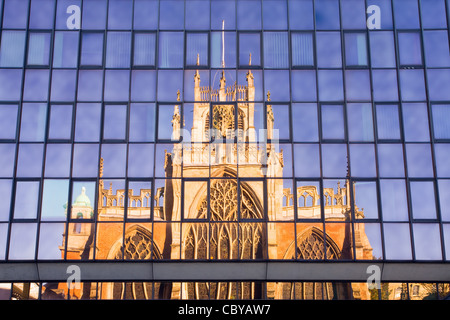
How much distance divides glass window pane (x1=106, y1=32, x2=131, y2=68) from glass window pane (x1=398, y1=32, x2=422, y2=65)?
410 inches

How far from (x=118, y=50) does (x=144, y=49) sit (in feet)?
3.24

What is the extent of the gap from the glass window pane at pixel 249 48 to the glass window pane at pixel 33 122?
7.65 meters

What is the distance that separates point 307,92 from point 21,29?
11205 mm

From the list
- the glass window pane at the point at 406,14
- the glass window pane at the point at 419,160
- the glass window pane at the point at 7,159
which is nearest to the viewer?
the glass window pane at the point at 7,159

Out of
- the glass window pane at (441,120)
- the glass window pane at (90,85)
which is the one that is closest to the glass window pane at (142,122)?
the glass window pane at (90,85)

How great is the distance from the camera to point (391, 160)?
21891 mm

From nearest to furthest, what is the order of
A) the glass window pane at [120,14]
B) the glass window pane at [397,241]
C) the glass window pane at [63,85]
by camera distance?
the glass window pane at [397,241] → the glass window pane at [63,85] → the glass window pane at [120,14]

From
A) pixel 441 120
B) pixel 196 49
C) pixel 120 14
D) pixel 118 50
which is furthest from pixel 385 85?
pixel 120 14

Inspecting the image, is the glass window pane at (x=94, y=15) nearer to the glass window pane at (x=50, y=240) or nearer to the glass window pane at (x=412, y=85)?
the glass window pane at (x=50, y=240)

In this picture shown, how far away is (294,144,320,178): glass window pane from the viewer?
21734 mm

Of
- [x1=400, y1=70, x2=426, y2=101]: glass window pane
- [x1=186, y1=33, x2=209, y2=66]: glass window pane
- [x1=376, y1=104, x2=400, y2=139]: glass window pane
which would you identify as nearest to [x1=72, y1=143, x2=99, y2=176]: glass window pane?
[x1=186, y1=33, x2=209, y2=66]: glass window pane

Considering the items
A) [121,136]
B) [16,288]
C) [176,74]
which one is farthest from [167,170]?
[16,288]

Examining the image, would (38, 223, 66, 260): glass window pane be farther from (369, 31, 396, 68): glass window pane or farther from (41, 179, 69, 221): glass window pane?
(369, 31, 396, 68): glass window pane

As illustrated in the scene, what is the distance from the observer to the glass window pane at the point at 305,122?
22.1 meters
